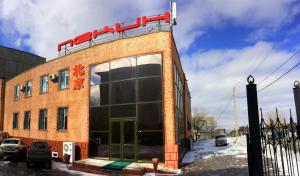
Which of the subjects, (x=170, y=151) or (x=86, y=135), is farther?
(x=86, y=135)

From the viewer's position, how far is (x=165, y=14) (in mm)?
20812

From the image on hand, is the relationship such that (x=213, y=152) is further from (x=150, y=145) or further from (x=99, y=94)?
(x=99, y=94)

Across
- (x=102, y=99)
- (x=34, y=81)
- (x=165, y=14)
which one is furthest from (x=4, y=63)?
(x=165, y=14)

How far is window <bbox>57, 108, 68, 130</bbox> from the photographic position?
2601cm

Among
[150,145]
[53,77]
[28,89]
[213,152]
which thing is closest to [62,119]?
[53,77]

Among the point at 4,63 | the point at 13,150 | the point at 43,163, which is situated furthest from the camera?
the point at 4,63

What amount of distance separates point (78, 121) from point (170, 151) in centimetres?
912

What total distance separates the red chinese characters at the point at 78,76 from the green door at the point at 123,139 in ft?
16.3

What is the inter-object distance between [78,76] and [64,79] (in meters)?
2.84

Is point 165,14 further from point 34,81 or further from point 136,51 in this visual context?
point 34,81

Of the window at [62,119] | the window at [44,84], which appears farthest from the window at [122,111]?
the window at [44,84]

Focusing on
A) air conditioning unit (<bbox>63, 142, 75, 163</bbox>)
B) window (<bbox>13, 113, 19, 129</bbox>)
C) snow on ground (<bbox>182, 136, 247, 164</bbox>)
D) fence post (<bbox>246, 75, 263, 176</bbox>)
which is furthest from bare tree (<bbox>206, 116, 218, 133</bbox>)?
fence post (<bbox>246, 75, 263, 176</bbox>)

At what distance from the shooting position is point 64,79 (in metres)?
27.2

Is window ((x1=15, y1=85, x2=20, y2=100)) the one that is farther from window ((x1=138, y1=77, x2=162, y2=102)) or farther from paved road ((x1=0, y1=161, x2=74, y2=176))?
window ((x1=138, y1=77, x2=162, y2=102))
